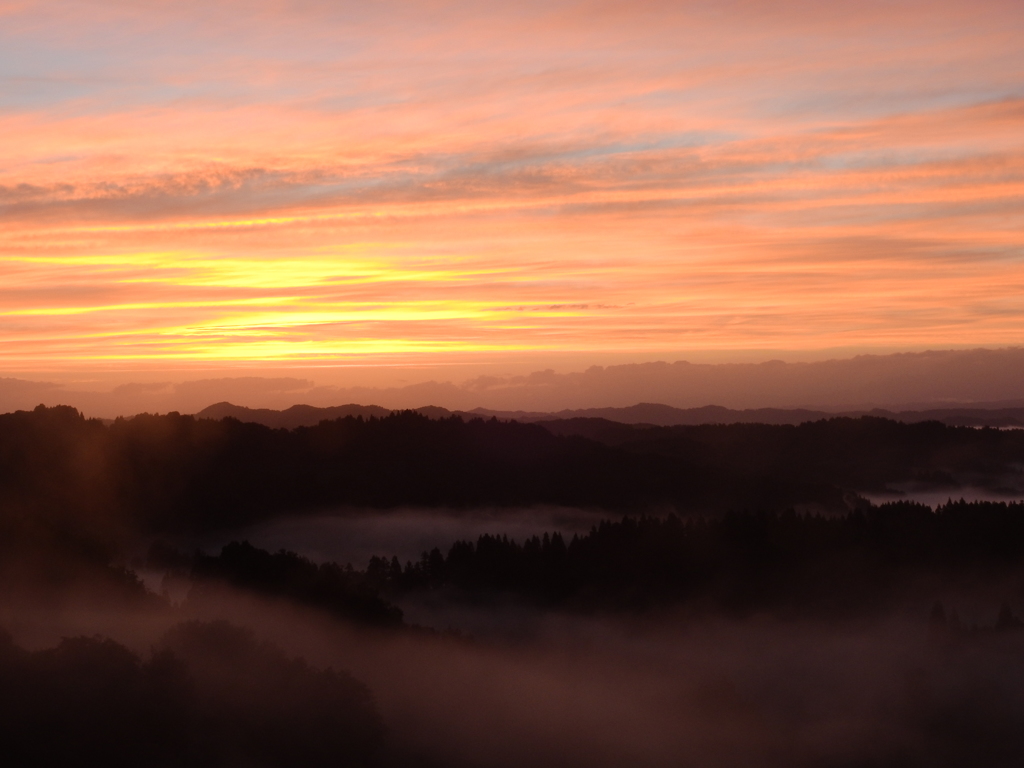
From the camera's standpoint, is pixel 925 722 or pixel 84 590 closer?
pixel 84 590

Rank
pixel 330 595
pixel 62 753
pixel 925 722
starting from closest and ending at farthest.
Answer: pixel 62 753 < pixel 330 595 < pixel 925 722

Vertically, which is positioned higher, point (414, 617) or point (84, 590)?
point (84, 590)

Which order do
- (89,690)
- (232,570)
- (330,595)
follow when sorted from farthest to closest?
(232,570) < (330,595) < (89,690)

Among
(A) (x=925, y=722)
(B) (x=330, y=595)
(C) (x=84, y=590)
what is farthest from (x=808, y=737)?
(C) (x=84, y=590)

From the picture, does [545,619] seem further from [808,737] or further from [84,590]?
[84,590]

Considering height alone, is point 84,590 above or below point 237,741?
above

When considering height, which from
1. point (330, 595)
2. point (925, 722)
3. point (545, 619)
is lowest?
point (925, 722)

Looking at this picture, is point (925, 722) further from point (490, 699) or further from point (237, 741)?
point (237, 741)

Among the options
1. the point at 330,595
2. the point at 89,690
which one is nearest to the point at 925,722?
the point at 330,595

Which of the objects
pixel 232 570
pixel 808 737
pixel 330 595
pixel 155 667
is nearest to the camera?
pixel 155 667
